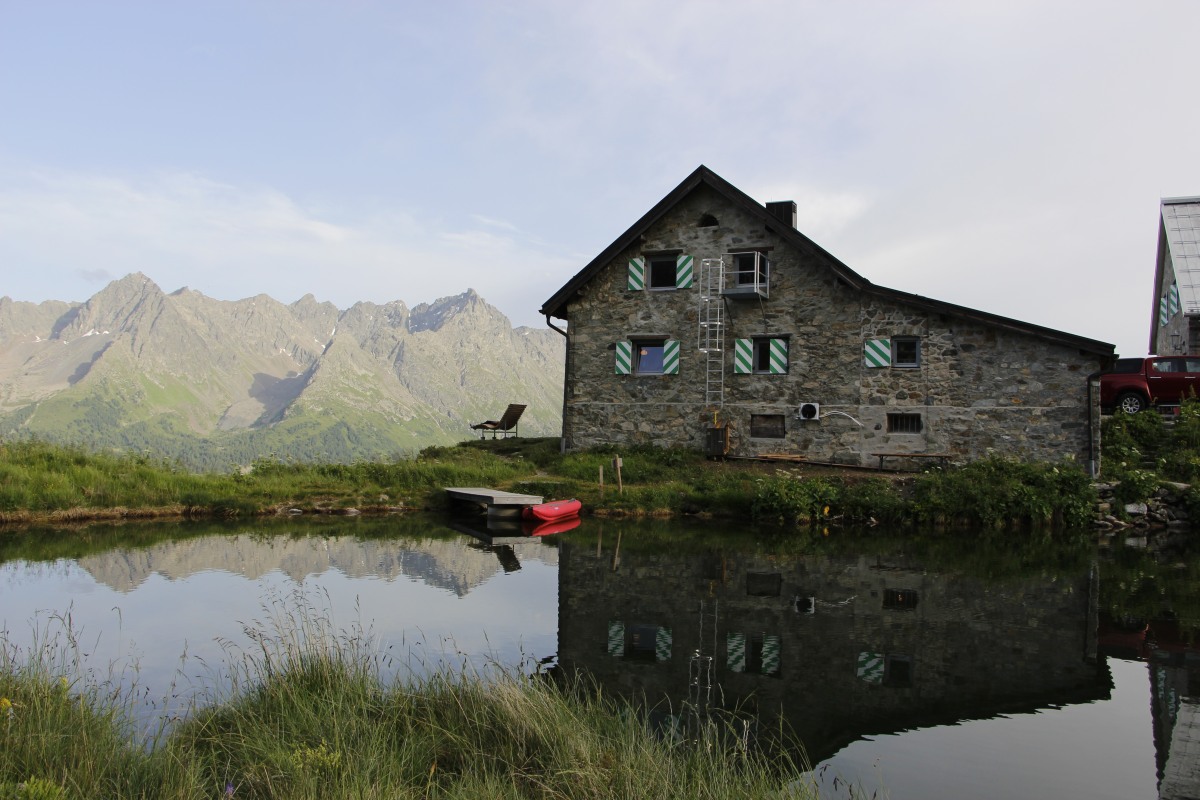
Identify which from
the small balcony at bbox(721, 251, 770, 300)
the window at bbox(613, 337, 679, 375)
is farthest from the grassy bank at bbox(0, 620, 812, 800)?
the window at bbox(613, 337, 679, 375)

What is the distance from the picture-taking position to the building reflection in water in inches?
295

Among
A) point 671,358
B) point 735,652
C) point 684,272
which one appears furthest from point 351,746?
point 684,272

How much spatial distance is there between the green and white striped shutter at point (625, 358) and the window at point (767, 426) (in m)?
4.14

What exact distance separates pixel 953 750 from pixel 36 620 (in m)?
9.86

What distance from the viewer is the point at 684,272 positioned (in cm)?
2633

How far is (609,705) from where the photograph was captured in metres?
6.97

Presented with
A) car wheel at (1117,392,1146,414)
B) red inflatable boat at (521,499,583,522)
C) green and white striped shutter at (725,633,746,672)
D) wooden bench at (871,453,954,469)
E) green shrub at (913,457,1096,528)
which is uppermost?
car wheel at (1117,392,1146,414)

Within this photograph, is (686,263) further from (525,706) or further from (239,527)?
(525,706)

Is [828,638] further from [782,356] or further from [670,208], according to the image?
[670,208]

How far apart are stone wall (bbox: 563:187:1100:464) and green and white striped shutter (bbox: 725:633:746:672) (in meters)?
15.6

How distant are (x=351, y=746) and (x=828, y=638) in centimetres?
591

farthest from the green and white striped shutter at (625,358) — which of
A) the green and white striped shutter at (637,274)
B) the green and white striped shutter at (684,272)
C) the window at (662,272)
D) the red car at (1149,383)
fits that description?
the red car at (1149,383)

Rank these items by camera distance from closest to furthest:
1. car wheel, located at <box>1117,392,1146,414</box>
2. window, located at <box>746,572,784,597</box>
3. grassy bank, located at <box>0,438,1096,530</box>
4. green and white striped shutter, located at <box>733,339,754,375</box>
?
window, located at <box>746,572,784,597</box>, grassy bank, located at <box>0,438,1096,530</box>, green and white striped shutter, located at <box>733,339,754,375</box>, car wheel, located at <box>1117,392,1146,414</box>

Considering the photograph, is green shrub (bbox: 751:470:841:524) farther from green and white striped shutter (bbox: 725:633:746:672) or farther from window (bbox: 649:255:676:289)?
green and white striped shutter (bbox: 725:633:746:672)
